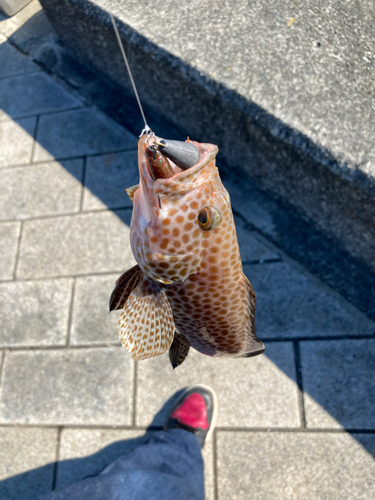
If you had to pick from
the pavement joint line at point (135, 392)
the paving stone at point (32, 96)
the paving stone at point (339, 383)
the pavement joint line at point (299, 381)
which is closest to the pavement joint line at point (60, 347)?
the pavement joint line at point (135, 392)

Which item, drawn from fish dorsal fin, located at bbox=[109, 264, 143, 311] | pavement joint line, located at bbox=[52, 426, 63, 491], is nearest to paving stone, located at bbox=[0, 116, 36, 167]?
pavement joint line, located at bbox=[52, 426, 63, 491]

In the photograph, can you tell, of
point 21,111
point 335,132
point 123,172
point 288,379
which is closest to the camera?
point 335,132

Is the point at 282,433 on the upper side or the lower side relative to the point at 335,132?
lower

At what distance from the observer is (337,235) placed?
3170 mm

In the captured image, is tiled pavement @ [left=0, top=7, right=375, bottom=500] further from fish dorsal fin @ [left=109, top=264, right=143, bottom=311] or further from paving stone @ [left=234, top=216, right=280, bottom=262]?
fish dorsal fin @ [left=109, top=264, right=143, bottom=311]

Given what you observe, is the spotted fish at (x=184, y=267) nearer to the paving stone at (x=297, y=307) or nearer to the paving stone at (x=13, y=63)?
the paving stone at (x=297, y=307)

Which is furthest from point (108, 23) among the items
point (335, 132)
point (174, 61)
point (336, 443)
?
point (336, 443)

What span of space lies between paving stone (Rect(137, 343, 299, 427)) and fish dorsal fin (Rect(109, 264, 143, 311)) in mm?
1675

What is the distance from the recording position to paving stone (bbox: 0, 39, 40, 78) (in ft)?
15.8

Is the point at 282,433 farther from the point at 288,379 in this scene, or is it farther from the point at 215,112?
the point at 215,112

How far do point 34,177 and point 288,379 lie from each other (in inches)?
135

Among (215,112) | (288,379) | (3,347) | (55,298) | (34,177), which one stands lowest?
(3,347)

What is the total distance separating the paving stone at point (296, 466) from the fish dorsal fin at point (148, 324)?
6.40ft

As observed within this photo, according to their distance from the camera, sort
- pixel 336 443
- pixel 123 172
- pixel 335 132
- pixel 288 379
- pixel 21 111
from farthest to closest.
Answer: pixel 21 111
pixel 123 172
pixel 288 379
pixel 336 443
pixel 335 132
